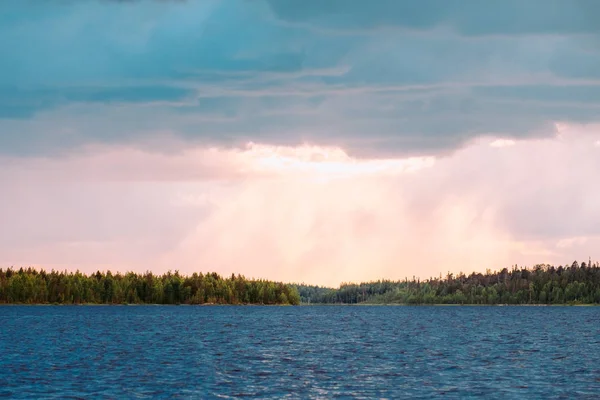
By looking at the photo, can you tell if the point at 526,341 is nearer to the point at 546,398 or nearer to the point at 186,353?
the point at 186,353

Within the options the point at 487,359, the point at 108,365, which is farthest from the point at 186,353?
the point at 487,359

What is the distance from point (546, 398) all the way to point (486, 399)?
18.0 feet

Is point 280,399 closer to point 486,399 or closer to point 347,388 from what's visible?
point 347,388

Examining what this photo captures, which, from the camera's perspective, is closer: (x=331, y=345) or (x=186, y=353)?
(x=186, y=353)

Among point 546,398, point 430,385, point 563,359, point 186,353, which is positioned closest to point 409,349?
point 563,359

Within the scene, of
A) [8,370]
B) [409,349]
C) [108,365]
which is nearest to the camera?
[8,370]

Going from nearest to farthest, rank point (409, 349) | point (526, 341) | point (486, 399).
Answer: point (486, 399) → point (409, 349) → point (526, 341)

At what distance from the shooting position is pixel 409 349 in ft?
379

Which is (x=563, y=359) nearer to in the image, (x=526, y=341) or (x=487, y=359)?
(x=487, y=359)

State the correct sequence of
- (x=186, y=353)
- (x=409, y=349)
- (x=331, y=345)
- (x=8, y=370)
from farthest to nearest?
(x=331, y=345), (x=409, y=349), (x=186, y=353), (x=8, y=370)

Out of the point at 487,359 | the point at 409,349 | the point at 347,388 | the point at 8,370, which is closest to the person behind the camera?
the point at 347,388

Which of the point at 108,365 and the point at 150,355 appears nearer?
the point at 108,365

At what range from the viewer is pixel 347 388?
229 ft

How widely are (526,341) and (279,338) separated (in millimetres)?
41770
